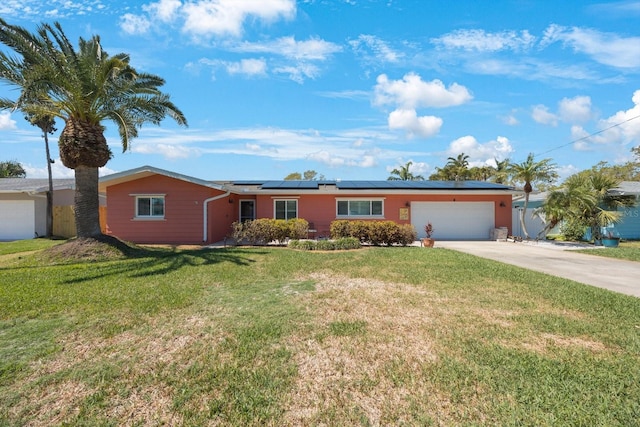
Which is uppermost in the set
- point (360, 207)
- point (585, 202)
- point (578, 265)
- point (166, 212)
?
point (585, 202)

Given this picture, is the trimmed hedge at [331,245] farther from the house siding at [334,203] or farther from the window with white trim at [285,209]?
the window with white trim at [285,209]

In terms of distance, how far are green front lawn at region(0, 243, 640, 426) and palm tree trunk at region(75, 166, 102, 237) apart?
197 inches

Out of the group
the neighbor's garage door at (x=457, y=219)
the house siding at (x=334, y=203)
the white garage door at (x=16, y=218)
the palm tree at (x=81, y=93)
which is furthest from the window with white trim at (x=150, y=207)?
the neighbor's garage door at (x=457, y=219)

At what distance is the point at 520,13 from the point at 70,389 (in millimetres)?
16611

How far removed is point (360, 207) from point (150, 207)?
1086cm

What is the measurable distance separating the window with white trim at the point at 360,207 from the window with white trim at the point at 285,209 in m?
2.56

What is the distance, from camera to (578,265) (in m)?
10.3

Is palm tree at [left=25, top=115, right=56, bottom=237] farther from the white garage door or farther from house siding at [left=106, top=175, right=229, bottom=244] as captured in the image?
house siding at [left=106, top=175, right=229, bottom=244]

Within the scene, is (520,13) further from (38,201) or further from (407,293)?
(38,201)

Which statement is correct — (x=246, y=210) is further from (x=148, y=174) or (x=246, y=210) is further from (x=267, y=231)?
(x=267, y=231)

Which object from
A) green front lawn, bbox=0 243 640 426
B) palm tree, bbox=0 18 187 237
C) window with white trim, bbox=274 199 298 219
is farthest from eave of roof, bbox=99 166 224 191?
green front lawn, bbox=0 243 640 426

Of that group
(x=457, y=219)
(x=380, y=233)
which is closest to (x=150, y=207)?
(x=380, y=233)

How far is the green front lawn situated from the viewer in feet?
9.27

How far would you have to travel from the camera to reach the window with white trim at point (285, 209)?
18484 millimetres
